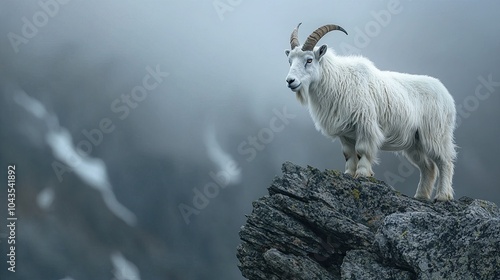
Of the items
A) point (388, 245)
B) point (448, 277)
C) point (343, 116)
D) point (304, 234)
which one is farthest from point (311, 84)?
point (448, 277)

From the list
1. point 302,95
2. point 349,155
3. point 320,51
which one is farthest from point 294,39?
point 349,155

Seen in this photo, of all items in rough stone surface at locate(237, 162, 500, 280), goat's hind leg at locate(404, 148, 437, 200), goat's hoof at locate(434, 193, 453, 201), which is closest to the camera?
rough stone surface at locate(237, 162, 500, 280)

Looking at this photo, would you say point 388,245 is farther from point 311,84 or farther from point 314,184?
point 311,84

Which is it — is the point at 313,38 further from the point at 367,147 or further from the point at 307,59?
the point at 367,147

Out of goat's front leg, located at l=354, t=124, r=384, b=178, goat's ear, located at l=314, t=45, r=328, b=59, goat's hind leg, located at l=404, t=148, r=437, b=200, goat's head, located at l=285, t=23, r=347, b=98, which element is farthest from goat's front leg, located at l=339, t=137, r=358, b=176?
goat's hind leg, located at l=404, t=148, r=437, b=200

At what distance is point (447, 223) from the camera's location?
34.4 ft

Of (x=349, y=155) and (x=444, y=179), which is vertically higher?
(x=444, y=179)

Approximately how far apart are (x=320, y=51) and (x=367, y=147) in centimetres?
266

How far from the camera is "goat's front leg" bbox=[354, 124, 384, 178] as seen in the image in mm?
14328

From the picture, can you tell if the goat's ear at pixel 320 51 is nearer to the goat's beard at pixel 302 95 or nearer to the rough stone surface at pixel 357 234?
the goat's beard at pixel 302 95

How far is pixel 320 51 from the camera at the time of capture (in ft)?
48.7

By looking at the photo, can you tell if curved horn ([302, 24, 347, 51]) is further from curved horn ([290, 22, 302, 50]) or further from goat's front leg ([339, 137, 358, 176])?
goat's front leg ([339, 137, 358, 176])

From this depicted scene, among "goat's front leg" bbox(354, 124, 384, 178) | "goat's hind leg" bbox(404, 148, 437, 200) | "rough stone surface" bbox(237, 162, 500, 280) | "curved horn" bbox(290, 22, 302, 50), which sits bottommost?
"rough stone surface" bbox(237, 162, 500, 280)

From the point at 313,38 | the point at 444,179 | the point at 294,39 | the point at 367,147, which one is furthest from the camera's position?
the point at 444,179
